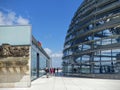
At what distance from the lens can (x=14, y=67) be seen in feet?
70.8

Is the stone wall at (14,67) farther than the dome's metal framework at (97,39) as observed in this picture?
No

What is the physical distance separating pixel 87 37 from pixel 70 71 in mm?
7376

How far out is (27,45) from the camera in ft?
72.0

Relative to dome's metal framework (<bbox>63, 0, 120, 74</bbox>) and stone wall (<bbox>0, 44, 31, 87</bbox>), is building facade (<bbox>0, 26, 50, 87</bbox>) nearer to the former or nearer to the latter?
stone wall (<bbox>0, 44, 31, 87</bbox>)

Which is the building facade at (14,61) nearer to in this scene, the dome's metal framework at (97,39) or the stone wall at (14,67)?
the stone wall at (14,67)

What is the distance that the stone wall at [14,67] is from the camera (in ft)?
70.3

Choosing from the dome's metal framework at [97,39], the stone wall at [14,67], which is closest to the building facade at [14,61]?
the stone wall at [14,67]

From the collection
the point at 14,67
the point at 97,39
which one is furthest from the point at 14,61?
the point at 97,39

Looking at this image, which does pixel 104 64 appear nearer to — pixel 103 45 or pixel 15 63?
pixel 103 45

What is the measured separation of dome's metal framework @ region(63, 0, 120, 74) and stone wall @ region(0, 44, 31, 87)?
47.4 feet

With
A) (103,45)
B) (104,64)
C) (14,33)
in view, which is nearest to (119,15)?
(103,45)


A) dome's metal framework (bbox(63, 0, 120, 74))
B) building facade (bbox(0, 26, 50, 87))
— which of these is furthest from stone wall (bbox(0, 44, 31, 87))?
dome's metal framework (bbox(63, 0, 120, 74))

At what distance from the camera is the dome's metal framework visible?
108ft

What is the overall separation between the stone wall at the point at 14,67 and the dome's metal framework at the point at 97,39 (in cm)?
1445
